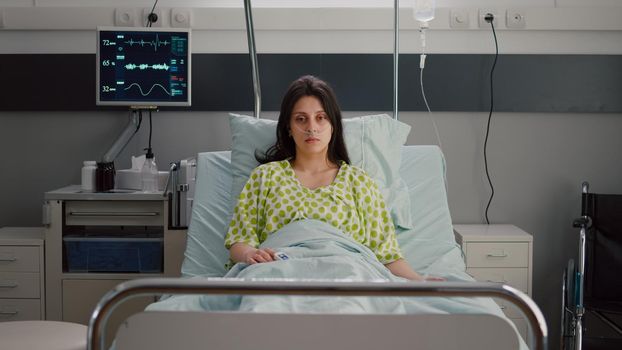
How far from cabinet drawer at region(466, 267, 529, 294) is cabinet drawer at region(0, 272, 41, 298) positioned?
194 centimetres

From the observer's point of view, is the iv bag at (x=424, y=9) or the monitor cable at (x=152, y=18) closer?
the iv bag at (x=424, y=9)

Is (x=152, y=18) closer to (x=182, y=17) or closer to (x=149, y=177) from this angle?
(x=182, y=17)

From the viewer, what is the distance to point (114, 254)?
358cm

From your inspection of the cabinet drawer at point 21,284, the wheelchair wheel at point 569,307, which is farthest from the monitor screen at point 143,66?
the wheelchair wheel at point 569,307

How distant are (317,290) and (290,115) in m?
1.41

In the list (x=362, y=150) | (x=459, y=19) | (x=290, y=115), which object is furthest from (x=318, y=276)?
(x=459, y=19)

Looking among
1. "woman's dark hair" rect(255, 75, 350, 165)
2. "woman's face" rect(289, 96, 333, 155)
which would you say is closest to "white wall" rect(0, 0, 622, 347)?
"woman's dark hair" rect(255, 75, 350, 165)

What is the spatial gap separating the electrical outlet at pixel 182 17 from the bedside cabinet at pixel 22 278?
48.8 inches

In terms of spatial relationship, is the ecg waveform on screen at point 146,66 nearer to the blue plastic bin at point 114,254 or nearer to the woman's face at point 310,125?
the blue plastic bin at point 114,254

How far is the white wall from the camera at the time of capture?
3.94m

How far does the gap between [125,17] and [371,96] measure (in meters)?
1.29

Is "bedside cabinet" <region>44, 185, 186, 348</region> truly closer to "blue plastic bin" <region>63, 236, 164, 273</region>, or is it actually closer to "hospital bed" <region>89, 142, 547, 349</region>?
"blue plastic bin" <region>63, 236, 164, 273</region>

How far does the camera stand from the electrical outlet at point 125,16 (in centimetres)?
396

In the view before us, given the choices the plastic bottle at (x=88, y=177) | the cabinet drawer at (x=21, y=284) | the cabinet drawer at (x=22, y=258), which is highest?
the plastic bottle at (x=88, y=177)
